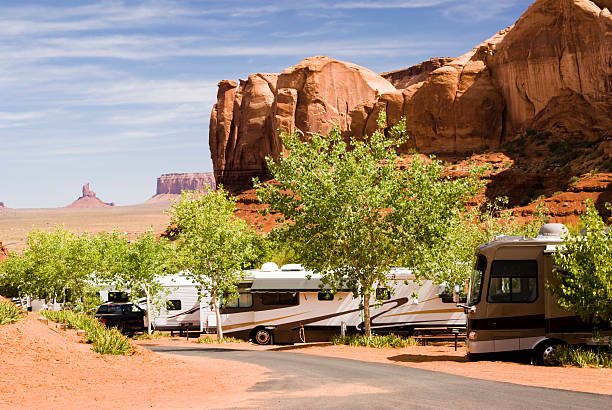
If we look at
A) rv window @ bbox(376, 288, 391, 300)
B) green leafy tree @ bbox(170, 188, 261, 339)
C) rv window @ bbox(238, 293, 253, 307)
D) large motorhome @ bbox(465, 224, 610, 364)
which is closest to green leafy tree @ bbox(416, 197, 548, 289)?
large motorhome @ bbox(465, 224, 610, 364)

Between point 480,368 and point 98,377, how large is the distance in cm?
917

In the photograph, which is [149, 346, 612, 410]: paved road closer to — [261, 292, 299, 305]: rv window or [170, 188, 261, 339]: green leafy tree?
[261, 292, 299, 305]: rv window

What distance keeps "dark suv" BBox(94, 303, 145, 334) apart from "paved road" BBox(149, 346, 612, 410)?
20249 millimetres

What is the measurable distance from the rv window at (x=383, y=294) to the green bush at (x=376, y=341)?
1731mm

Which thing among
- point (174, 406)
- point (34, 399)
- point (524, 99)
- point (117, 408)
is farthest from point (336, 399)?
point (524, 99)

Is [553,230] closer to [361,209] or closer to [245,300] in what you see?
[361,209]

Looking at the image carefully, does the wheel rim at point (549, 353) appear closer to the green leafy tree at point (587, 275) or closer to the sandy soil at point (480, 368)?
the sandy soil at point (480, 368)

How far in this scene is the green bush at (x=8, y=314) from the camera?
18.2 m

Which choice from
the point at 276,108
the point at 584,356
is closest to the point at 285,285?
the point at 584,356

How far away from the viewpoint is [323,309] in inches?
1161

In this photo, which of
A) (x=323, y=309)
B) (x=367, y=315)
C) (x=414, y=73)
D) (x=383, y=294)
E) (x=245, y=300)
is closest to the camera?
(x=367, y=315)

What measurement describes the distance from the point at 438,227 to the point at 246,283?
10384 millimetres

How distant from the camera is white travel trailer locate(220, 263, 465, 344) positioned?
95.4 feet

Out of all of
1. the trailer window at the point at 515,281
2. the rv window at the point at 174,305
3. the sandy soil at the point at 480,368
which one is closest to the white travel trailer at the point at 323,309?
the sandy soil at the point at 480,368
